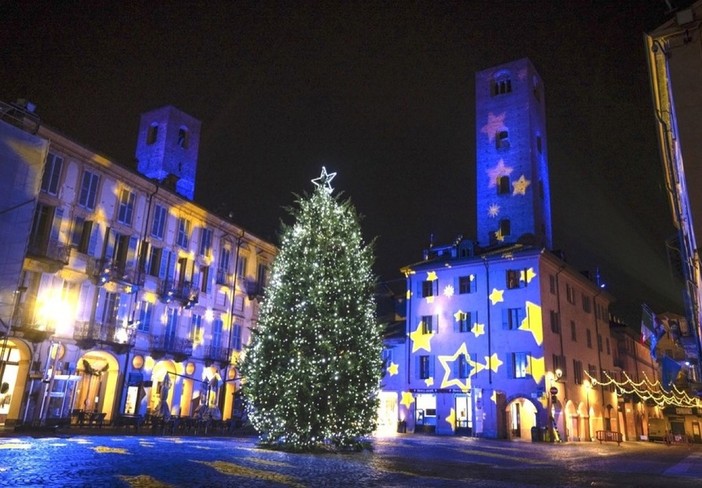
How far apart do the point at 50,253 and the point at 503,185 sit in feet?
112

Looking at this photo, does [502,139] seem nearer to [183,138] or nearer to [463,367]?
[463,367]

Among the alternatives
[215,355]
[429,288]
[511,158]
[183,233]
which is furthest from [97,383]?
[511,158]

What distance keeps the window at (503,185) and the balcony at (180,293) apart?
1016 inches

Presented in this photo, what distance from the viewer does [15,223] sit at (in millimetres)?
22531

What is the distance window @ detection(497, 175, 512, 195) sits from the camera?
45.9 m

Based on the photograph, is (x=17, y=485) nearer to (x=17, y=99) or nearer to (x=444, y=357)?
(x=17, y=99)

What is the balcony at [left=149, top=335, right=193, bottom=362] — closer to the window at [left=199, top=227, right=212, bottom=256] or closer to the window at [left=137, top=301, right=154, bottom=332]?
the window at [left=137, top=301, right=154, bottom=332]

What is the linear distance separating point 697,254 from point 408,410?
29.6 meters

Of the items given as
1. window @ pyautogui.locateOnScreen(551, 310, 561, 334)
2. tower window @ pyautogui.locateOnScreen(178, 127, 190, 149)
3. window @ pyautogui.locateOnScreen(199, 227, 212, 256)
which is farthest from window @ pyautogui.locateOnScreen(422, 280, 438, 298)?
tower window @ pyautogui.locateOnScreen(178, 127, 190, 149)

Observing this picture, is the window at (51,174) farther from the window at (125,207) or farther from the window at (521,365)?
the window at (521,365)

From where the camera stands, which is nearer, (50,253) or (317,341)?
(317,341)

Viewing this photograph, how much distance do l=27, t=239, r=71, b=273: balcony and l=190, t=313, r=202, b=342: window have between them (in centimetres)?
982

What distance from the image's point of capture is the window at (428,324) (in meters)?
41.3

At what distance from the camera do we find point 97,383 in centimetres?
2883
